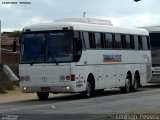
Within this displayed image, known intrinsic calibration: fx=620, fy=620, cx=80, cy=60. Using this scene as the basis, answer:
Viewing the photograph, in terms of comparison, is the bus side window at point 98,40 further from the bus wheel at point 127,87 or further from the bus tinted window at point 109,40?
the bus wheel at point 127,87

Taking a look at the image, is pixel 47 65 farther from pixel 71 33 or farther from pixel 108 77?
pixel 108 77

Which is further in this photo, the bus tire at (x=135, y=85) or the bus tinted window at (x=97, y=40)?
the bus tire at (x=135, y=85)

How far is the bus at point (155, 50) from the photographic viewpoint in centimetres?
3716

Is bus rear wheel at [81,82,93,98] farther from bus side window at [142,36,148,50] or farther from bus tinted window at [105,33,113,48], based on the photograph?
bus side window at [142,36,148,50]

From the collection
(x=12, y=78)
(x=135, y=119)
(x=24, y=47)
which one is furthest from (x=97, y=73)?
(x=135, y=119)

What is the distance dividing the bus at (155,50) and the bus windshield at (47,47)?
463 inches

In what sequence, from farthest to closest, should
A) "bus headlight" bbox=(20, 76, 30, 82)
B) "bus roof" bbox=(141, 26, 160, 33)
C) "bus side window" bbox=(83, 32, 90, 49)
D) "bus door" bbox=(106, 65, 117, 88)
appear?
"bus roof" bbox=(141, 26, 160, 33), "bus door" bbox=(106, 65, 117, 88), "bus side window" bbox=(83, 32, 90, 49), "bus headlight" bbox=(20, 76, 30, 82)

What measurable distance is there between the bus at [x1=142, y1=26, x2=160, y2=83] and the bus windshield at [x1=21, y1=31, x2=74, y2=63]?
463 inches

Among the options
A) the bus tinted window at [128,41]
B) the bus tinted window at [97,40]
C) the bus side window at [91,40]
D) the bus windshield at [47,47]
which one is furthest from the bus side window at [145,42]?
the bus windshield at [47,47]

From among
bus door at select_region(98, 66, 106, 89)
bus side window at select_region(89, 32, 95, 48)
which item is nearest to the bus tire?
bus door at select_region(98, 66, 106, 89)

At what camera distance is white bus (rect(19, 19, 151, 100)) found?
1039 inches

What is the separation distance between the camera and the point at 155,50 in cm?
3791

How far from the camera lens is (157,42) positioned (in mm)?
37750

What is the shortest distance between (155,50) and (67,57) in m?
12.6
